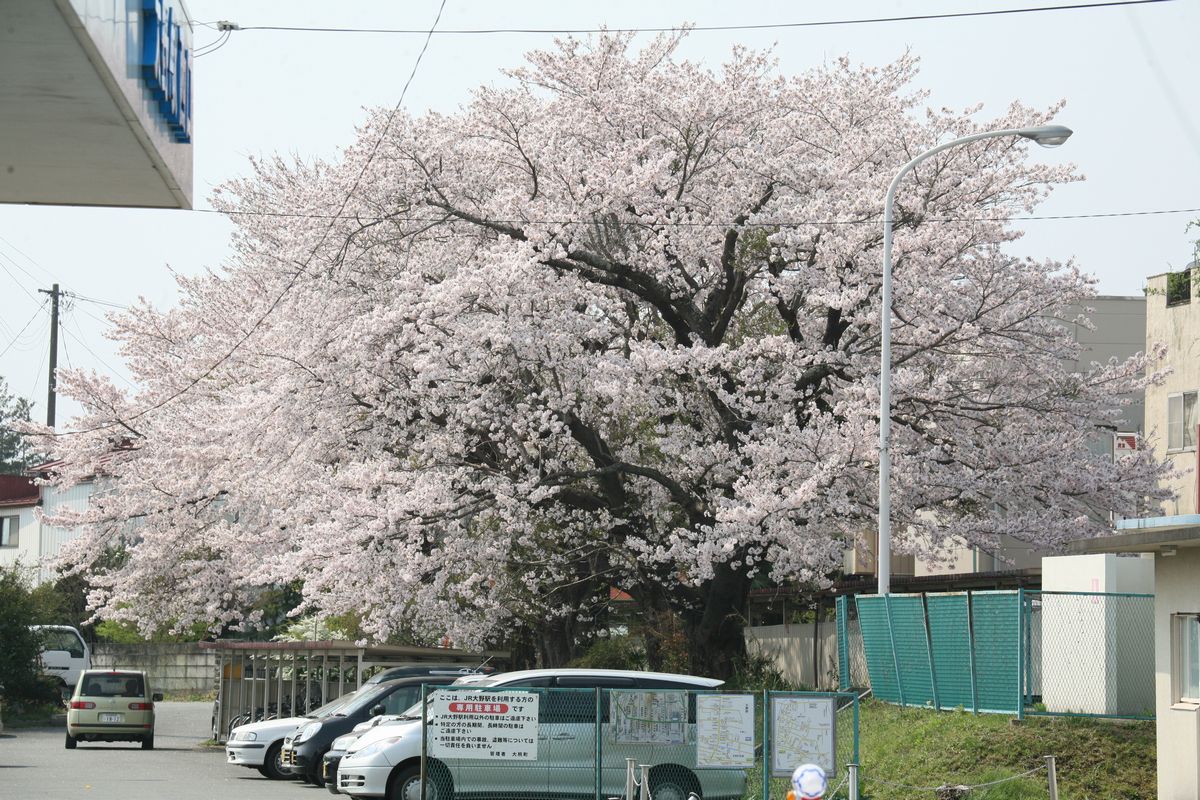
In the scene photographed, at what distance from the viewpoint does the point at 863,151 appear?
2673 centimetres

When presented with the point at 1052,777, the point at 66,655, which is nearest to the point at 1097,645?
the point at 1052,777

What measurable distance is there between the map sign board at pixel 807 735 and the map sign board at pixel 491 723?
254cm

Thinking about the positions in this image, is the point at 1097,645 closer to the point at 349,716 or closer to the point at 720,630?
the point at 720,630

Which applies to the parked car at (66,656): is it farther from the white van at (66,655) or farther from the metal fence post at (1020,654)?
the metal fence post at (1020,654)

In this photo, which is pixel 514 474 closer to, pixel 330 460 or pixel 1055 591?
pixel 330 460

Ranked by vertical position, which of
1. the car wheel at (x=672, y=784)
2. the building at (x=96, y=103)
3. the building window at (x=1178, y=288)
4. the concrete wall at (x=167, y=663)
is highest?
the building window at (x=1178, y=288)

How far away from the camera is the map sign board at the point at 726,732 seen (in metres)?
16.0

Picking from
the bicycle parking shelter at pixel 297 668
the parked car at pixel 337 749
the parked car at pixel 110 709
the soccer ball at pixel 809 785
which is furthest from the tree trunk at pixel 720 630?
the soccer ball at pixel 809 785

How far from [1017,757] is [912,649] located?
386 centimetres

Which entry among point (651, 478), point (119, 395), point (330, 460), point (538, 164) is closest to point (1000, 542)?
point (651, 478)

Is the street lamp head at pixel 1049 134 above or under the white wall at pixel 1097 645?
above

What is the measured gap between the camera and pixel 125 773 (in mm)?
24766

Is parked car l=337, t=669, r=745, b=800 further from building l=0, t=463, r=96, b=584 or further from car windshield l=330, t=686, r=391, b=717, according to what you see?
building l=0, t=463, r=96, b=584

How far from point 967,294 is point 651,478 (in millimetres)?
6256
